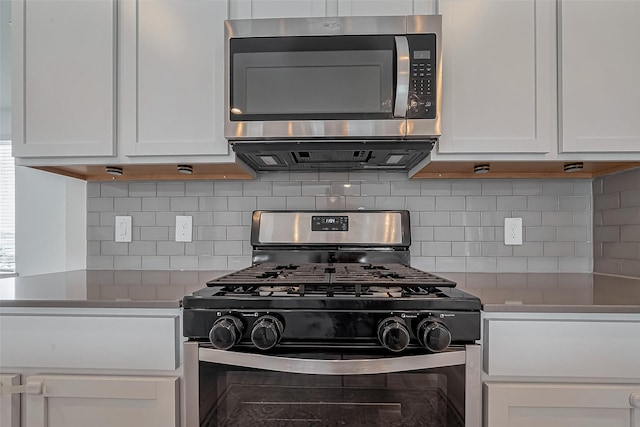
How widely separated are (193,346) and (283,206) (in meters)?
0.81

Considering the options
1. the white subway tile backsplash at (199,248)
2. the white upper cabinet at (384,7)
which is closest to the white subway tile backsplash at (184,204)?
the white subway tile backsplash at (199,248)

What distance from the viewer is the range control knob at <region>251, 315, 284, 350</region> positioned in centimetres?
97

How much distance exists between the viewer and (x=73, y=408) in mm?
1087

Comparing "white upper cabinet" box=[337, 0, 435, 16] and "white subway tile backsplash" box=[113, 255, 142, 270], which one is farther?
"white subway tile backsplash" box=[113, 255, 142, 270]

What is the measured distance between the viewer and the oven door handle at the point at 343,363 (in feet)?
3.23

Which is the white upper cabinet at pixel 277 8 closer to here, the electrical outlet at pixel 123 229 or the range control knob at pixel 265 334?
the electrical outlet at pixel 123 229

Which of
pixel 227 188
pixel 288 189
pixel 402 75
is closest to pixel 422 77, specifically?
pixel 402 75

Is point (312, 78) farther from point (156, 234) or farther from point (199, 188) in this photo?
point (156, 234)

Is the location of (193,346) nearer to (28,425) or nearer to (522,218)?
(28,425)

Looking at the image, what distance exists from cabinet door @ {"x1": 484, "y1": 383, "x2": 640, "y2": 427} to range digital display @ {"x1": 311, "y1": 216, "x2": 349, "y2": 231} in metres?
0.84

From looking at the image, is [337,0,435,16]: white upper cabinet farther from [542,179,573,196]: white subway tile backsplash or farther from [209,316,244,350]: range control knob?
[209,316,244,350]: range control knob

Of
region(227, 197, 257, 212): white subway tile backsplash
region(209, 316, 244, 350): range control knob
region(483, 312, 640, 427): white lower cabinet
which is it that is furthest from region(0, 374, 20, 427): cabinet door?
region(483, 312, 640, 427): white lower cabinet

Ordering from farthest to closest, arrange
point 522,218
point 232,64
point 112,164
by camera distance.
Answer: point 522,218
point 112,164
point 232,64

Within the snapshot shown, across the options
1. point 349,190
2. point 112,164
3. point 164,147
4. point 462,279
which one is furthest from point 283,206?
Result: point 462,279
